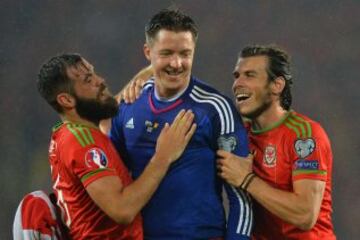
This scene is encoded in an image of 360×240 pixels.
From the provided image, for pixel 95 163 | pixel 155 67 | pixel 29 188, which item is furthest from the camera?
pixel 29 188

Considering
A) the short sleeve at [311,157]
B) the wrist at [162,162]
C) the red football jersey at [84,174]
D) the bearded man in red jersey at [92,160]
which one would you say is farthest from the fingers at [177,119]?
the short sleeve at [311,157]

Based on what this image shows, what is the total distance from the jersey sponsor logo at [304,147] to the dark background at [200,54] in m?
4.01

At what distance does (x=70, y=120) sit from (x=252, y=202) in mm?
854

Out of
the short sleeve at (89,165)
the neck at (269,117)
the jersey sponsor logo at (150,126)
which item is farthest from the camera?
the neck at (269,117)

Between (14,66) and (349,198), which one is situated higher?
(14,66)

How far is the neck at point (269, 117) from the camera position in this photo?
3.22 meters

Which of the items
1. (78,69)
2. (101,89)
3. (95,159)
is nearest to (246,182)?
(95,159)

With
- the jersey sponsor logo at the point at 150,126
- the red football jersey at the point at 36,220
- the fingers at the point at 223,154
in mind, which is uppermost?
the jersey sponsor logo at the point at 150,126

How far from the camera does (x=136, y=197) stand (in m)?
2.75

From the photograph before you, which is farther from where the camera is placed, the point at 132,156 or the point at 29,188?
the point at 29,188

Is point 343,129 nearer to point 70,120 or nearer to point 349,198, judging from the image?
point 349,198

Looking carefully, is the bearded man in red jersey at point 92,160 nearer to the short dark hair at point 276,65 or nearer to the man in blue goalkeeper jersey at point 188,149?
the man in blue goalkeeper jersey at point 188,149

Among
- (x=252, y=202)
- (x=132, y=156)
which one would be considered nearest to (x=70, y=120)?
(x=132, y=156)

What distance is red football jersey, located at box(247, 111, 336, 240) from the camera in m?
3.04
